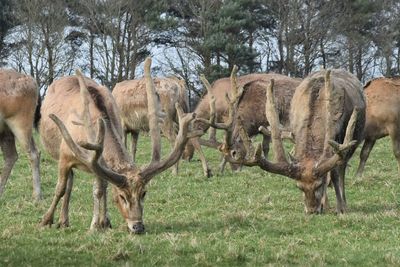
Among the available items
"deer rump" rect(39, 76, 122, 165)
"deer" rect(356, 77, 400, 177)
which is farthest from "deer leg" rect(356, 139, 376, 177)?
"deer rump" rect(39, 76, 122, 165)

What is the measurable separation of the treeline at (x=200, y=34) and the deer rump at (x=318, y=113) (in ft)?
96.3

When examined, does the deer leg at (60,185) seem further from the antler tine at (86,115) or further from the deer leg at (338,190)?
the deer leg at (338,190)

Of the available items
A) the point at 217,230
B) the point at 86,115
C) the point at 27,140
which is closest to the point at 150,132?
the point at 86,115

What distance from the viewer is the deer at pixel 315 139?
357 inches

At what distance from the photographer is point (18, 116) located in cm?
1179

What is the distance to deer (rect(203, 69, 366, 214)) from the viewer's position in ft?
29.8

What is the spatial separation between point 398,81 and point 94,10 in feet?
97.4

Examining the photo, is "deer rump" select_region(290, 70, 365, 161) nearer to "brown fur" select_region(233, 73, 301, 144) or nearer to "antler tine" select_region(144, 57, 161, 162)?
"antler tine" select_region(144, 57, 161, 162)

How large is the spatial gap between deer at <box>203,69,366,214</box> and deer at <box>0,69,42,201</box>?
322 cm

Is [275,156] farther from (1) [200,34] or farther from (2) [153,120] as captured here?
(1) [200,34]

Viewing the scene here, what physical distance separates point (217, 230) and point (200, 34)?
114 ft

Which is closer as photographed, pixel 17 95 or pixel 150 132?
pixel 150 132

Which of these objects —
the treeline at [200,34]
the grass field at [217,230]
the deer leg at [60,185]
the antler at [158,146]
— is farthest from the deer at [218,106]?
the treeline at [200,34]

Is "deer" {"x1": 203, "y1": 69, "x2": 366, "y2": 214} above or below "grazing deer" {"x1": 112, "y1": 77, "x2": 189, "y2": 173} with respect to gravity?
below
